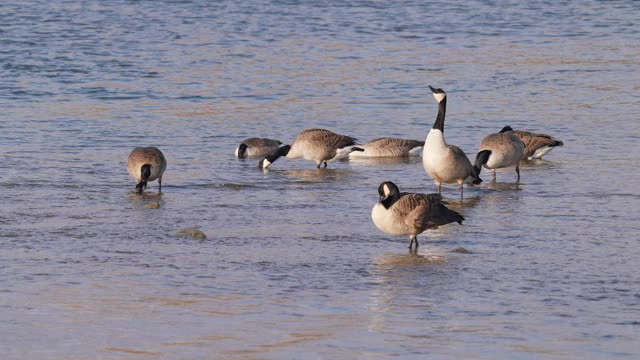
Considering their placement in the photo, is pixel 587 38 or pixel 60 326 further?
pixel 587 38

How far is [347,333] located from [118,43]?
2375cm

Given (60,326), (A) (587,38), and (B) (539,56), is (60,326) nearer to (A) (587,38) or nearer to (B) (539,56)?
(B) (539,56)

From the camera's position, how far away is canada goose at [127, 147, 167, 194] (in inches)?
593

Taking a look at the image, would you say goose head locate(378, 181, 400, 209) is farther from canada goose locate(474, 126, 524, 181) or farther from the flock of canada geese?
canada goose locate(474, 126, 524, 181)

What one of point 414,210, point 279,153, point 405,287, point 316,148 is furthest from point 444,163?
point 405,287

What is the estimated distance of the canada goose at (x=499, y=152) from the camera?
16.1m

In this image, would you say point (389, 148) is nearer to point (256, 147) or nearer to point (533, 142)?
point (256, 147)

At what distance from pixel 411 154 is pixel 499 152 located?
8.32 feet

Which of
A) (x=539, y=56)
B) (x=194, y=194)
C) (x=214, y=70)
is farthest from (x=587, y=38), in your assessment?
(x=194, y=194)

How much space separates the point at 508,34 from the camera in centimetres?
3362

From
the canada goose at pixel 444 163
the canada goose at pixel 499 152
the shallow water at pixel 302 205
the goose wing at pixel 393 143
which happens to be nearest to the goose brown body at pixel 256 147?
the shallow water at pixel 302 205

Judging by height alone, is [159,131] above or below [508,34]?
below

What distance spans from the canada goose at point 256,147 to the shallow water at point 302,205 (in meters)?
0.21

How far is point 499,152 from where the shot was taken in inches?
637
